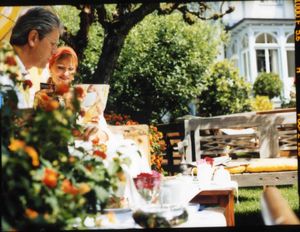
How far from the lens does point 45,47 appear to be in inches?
125

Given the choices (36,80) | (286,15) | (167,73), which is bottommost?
(36,80)

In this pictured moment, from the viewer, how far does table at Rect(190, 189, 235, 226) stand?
12.4 ft

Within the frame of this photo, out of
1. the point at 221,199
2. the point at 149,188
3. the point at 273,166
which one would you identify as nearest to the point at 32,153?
the point at 149,188

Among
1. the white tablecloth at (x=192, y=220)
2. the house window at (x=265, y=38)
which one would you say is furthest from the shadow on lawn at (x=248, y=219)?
the house window at (x=265, y=38)

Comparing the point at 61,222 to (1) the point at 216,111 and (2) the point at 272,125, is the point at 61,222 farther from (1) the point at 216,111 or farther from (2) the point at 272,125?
(1) the point at 216,111

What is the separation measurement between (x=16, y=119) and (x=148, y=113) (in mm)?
11744

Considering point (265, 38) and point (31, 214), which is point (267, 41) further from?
point (31, 214)

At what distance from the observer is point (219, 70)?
15.2m

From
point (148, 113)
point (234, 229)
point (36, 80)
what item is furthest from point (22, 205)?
point (148, 113)

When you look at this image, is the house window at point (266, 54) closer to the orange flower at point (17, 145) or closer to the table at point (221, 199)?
the table at point (221, 199)

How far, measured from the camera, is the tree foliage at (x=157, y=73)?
13711 millimetres

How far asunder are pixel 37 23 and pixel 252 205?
4.18 m

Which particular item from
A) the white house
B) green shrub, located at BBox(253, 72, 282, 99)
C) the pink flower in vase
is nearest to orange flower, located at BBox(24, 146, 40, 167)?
the pink flower in vase

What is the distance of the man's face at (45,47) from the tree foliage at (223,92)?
11.7 m
